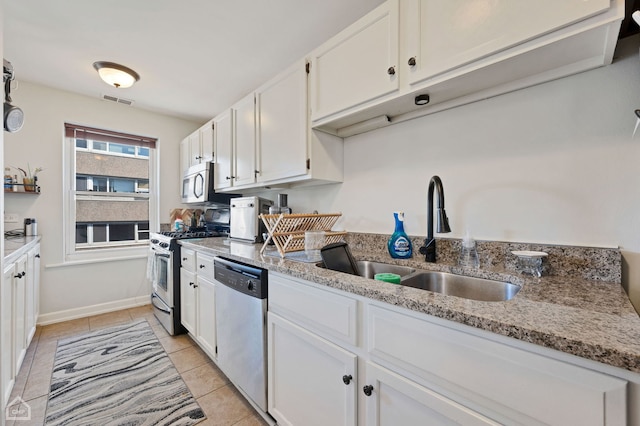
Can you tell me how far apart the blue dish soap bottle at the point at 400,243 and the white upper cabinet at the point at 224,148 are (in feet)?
5.62

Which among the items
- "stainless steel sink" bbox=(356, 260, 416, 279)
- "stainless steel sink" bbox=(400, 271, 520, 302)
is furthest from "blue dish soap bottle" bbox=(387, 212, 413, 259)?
"stainless steel sink" bbox=(400, 271, 520, 302)

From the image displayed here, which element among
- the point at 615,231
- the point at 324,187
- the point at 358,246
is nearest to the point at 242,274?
the point at 358,246

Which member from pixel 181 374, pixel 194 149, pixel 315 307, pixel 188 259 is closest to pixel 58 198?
pixel 194 149

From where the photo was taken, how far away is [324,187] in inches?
83.6

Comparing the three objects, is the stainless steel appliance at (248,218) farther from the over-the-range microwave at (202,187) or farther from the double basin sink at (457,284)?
the double basin sink at (457,284)

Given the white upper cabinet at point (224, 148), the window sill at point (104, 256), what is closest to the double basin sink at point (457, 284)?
the white upper cabinet at point (224, 148)

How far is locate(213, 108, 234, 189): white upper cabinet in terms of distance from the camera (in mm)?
2539

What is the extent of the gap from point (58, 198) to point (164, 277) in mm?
1510

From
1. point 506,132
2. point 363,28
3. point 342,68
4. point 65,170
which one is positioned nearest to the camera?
point 506,132

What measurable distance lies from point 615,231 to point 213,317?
2.19m

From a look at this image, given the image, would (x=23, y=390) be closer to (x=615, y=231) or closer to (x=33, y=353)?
(x=33, y=353)

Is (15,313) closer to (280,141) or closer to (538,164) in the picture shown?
(280,141)

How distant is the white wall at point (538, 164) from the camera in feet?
3.31

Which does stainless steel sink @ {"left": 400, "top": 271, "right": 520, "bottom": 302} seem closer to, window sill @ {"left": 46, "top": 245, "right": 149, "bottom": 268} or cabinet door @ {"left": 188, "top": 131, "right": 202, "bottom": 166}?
cabinet door @ {"left": 188, "top": 131, "right": 202, "bottom": 166}
